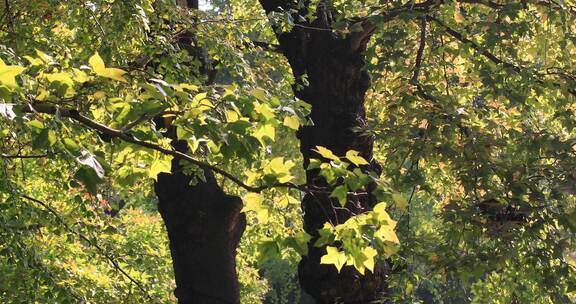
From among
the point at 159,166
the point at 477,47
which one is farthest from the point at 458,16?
the point at 159,166

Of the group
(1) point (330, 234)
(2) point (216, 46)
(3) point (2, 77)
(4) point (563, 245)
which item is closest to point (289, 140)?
(2) point (216, 46)

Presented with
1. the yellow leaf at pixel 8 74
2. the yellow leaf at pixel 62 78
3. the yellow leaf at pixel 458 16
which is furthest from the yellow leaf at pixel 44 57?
the yellow leaf at pixel 458 16

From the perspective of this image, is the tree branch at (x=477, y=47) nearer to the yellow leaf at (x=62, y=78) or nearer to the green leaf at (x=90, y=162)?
the yellow leaf at (x=62, y=78)

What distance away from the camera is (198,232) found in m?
8.50

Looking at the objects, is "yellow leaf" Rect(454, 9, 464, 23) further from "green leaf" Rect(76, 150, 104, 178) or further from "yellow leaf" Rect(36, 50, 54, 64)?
"green leaf" Rect(76, 150, 104, 178)

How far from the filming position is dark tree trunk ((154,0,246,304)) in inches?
335

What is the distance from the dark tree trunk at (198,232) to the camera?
27.9 ft

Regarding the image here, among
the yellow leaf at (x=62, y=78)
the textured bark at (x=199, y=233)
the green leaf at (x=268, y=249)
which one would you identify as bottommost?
the green leaf at (x=268, y=249)

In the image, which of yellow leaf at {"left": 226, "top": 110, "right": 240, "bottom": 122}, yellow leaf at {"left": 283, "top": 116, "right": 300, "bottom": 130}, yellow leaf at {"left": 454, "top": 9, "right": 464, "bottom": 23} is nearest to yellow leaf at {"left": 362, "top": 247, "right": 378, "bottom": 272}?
yellow leaf at {"left": 283, "top": 116, "right": 300, "bottom": 130}

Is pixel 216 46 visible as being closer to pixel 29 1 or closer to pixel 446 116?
pixel 29 1

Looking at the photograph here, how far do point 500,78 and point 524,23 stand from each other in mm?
547

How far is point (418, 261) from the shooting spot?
6641 mm

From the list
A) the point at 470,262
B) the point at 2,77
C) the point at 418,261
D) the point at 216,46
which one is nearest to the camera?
the point at 2,77

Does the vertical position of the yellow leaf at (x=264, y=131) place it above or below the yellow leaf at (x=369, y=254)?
above
